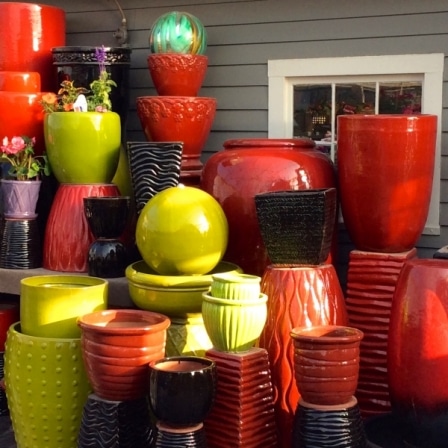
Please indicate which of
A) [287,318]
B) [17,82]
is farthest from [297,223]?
[17,82]

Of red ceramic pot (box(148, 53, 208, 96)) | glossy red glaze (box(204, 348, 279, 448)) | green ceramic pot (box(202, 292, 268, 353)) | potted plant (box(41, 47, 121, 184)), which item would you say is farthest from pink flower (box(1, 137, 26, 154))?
glossy red glaze (box(204, 348, 279, 448))

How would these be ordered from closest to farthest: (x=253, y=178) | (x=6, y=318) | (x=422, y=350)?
(x=422, y=350) → (x=253, y=178) → (x=6, y=318)

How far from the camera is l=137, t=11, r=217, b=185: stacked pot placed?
13.5 feet

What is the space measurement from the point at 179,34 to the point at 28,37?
1.00m

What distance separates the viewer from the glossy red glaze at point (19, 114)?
4168 millimetres

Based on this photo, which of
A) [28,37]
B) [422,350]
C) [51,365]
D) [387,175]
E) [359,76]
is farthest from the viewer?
[28,37]

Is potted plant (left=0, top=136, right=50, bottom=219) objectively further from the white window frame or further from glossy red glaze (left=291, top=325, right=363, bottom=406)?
glossy red glaze (left=291, top=325, right=363, bottom=406)

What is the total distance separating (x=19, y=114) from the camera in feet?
13.8

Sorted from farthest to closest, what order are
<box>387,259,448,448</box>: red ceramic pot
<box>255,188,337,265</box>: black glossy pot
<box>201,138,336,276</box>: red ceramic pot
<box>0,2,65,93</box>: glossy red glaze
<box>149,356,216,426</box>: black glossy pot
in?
<box>0,2,65,93</box>: glossy red glaze → <box>201,138,336,276</box>: red ceramic pot → <box>255,188,337,265</box>: black glossy pot → <box>387,259,448,448</box>: red ceramic pot → <box>149,356,216,426</box>: black glossy pot

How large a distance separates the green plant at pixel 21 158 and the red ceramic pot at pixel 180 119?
23.5 inches

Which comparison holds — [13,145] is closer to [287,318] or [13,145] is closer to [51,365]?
[51,365]

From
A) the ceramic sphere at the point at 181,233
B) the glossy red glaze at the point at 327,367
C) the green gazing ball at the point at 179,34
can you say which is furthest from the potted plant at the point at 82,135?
the glossy red glaze at the point at 327,367

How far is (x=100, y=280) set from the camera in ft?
11.6

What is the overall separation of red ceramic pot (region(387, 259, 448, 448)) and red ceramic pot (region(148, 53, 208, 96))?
1.75m
